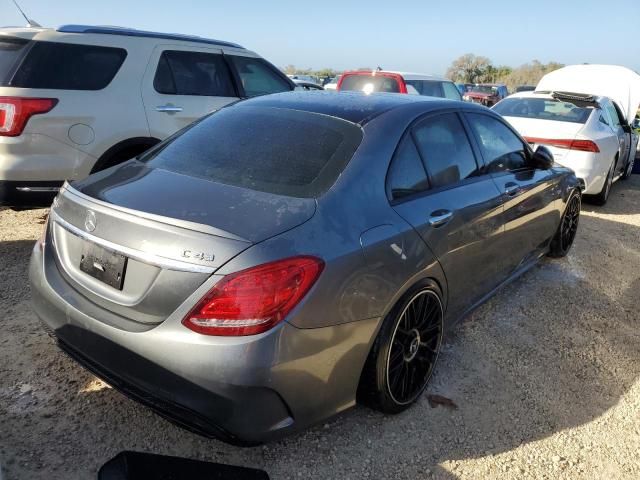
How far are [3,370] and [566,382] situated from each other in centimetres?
321

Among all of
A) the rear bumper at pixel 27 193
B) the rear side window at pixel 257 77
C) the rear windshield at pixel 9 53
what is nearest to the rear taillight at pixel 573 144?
the rear side window at pixel 257 77

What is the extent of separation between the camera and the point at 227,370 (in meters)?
1.86

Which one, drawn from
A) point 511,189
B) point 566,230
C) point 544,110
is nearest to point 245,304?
point 511,189

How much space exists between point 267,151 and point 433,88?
9223mm

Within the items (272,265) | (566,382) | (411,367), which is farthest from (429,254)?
(566,382)

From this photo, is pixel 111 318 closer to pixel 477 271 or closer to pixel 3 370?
pixel 3 370

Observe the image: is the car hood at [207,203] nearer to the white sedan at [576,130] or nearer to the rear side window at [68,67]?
the rear side window at [68,67]

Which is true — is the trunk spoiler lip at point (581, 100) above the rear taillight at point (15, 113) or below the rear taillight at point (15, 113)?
below

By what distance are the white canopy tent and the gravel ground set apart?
333 inches

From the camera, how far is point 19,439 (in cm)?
233

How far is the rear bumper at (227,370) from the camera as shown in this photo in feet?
6.13

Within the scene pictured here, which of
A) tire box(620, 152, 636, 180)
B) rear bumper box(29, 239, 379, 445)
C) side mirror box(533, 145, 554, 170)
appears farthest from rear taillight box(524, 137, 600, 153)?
rear bumper box(29, 239, 379, 445)

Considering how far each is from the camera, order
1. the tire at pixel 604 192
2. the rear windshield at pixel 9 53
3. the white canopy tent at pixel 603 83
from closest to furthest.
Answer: the rear windshield at pixel 9 53, the tire at pixel 604 192, the white canopy tent at pixel 603 83

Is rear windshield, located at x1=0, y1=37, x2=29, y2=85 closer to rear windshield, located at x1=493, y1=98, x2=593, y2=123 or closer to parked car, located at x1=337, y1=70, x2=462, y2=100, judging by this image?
rear windshield, located at x1=493, y1=98, x2=593, y2=123
